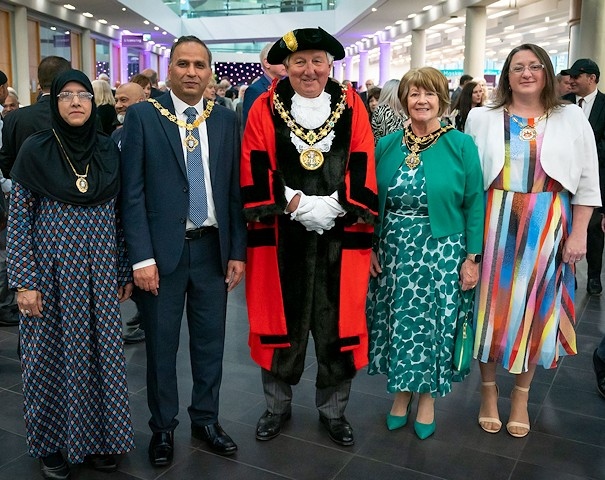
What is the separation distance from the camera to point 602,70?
29.8 ft

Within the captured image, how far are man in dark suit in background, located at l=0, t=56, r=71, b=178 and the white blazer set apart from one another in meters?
2.16

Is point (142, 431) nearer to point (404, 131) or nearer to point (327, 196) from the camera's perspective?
point (327, 196)

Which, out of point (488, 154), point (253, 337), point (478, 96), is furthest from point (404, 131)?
point (478, 96)

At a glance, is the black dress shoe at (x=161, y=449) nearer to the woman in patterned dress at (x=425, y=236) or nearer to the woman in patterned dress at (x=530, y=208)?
the woman in patterned dress at (x=425, y=236)

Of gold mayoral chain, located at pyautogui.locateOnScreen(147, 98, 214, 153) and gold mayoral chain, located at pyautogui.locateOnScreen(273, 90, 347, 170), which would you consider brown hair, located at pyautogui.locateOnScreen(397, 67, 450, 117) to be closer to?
gold mayoral chain, located at pyautogui.locateOnScreen(273, 90, 347, 170)

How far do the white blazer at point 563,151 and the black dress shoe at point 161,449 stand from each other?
174 cm

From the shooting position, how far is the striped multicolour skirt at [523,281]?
2.84 m

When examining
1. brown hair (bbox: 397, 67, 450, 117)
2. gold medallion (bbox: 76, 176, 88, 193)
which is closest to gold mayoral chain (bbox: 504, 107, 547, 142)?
brown hair (bbox: 397, 67, 450, 117)

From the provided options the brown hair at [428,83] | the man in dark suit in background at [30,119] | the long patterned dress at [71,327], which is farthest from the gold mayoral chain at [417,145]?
the man in dark suit in background at [30,119]

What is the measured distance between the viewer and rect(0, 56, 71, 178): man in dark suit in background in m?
3.44

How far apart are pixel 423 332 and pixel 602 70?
302 inches

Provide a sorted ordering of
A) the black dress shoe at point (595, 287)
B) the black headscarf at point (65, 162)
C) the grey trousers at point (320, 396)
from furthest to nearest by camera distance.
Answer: the black dress shoe at point (595, 287)
the grey trousers at point (320, 396)
the black headscarf at point (65, 162)

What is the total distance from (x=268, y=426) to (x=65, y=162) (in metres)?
1.46

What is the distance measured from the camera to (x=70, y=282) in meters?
2.45
